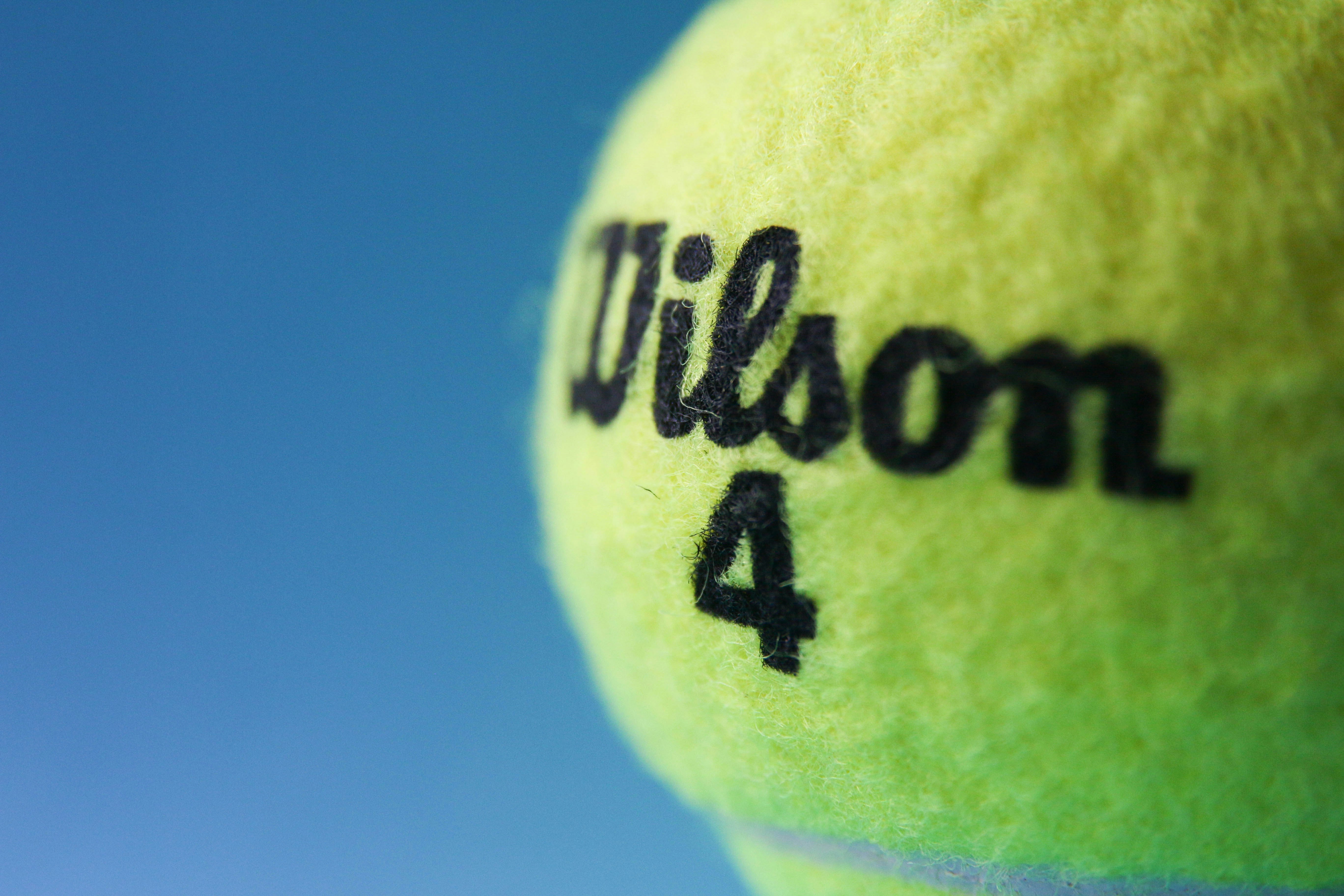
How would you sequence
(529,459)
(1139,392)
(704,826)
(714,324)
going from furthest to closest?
(529,459), (704,826), (714,324), (1139,392)

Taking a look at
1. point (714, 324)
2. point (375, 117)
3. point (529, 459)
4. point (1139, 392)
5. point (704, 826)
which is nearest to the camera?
point (1139, 392)

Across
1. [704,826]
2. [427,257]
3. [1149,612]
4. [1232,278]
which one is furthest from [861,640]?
[427,257]

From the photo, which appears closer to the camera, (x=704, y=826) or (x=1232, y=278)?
(x=1232, y=278)

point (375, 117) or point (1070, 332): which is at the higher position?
point (375, 117)

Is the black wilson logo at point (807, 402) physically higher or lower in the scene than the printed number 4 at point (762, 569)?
higher

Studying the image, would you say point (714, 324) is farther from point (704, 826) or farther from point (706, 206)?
point (704, 826)

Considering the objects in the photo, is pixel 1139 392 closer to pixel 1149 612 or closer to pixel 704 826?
pixel 1149 612

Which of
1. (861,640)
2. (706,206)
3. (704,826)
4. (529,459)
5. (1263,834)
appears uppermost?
(706,206)

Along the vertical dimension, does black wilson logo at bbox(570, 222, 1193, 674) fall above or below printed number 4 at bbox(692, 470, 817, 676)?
above
